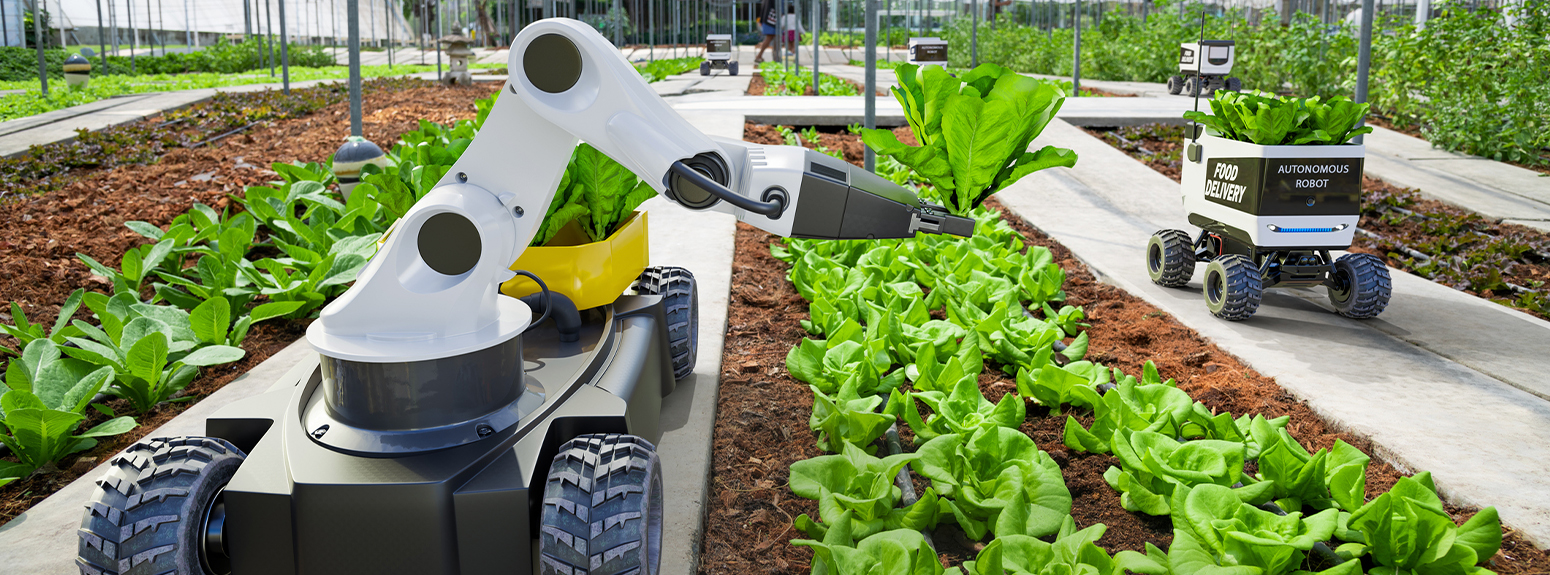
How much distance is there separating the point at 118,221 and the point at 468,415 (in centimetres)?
329

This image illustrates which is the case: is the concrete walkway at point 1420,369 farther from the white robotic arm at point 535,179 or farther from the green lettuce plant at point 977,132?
the white robotic arm at point 535,179

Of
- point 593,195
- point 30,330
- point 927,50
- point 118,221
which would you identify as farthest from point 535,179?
point 927,50

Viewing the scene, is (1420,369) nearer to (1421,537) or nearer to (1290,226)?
(1290,226)

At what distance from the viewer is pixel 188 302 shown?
2.71 meters

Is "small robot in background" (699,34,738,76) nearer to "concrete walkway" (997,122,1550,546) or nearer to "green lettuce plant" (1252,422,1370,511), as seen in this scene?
"concrete walkway" (997,122,1550,546)

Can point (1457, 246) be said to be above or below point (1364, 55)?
below

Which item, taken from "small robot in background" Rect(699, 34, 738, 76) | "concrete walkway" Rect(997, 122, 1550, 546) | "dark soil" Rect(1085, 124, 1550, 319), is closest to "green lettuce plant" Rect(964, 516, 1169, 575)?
"concrete walkway" Rect(997, 122, 1550, 546)

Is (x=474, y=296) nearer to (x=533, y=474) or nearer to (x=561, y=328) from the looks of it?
(x=533, y=474)

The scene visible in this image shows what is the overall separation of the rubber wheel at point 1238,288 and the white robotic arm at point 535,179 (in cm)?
194

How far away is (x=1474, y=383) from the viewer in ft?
7.64

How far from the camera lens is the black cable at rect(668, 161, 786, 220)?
126 cm

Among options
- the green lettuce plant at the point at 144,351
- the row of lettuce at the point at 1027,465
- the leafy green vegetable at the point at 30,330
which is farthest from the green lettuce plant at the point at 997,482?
the leafy green vegetable at the point at 30,330

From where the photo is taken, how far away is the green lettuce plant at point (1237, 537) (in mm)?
1361

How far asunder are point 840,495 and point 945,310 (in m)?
1.46
